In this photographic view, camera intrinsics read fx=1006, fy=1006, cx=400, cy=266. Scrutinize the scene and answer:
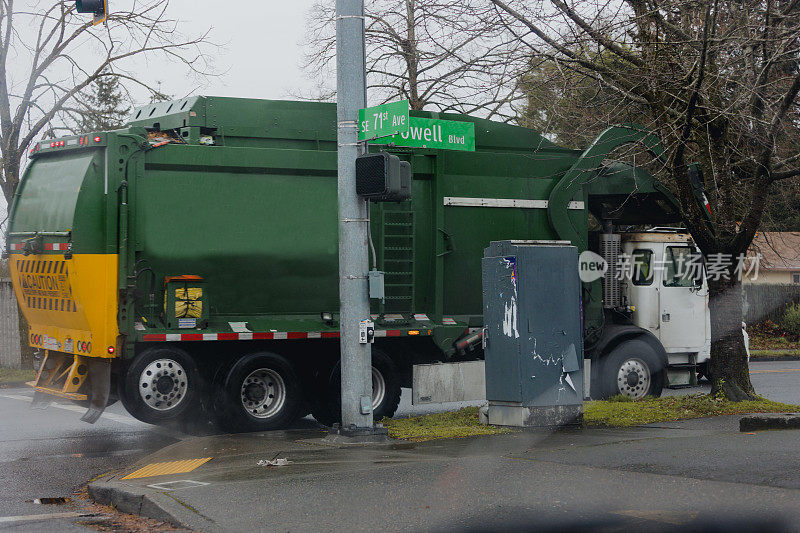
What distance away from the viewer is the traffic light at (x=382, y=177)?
1035 centimetres

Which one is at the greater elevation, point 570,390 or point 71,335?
point 71,335

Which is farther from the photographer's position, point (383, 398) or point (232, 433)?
point (383, 398)

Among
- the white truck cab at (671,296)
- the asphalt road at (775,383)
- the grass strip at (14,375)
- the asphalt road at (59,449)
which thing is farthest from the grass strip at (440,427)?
the grass strip at (14,375)

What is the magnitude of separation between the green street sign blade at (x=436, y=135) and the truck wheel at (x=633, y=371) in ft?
14.8

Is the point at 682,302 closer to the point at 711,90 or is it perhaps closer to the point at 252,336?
the point at 711,90

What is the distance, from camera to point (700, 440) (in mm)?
9594

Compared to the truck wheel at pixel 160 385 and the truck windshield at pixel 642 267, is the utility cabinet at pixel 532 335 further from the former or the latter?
the truck windshield at pixel 642 267

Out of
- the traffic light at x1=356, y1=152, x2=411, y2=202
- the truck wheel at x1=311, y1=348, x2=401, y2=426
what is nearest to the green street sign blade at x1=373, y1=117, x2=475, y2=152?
the traffic light at x1=356, y1=152, x2=411, y2=202

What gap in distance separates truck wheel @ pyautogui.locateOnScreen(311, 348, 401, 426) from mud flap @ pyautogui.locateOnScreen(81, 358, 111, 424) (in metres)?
2.53

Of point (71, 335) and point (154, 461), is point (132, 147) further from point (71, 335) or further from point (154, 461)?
point (154, 461)

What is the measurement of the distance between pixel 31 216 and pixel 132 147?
1.86 metres

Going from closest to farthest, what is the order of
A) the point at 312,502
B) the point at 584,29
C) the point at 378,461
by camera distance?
the point at 312,502
the point at 378,461
the point at 584,29

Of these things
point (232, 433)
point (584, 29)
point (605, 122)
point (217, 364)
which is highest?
point (584, 29)

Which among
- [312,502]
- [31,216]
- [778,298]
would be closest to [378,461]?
[312,502]
